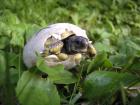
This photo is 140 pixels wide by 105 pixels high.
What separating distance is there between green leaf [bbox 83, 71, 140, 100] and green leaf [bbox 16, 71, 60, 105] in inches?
5.5

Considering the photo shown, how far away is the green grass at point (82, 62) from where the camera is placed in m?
1.27

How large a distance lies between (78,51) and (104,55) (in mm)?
98

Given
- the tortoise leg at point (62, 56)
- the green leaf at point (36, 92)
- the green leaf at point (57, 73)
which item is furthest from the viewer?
the tortoise leg at point (62, 56)

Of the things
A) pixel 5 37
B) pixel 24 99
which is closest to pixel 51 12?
pixel 5 37

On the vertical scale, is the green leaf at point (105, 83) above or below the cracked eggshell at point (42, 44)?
below

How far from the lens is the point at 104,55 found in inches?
58.2

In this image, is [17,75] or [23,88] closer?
[23,88]

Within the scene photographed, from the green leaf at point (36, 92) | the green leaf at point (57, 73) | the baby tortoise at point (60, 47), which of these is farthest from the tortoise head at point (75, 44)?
the green leaf at point (36, 92)

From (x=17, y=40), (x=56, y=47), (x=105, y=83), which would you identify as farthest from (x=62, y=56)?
(x=17, y=40)

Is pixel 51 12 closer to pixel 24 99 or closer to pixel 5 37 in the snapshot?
pixel 5 37

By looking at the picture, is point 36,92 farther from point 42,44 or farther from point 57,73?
point 42,44

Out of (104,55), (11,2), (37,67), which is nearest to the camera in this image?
(37,67)

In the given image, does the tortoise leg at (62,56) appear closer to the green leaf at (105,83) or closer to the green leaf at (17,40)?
the green leaf at (105,83)

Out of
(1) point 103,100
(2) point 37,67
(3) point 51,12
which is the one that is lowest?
(1) point 103,100
